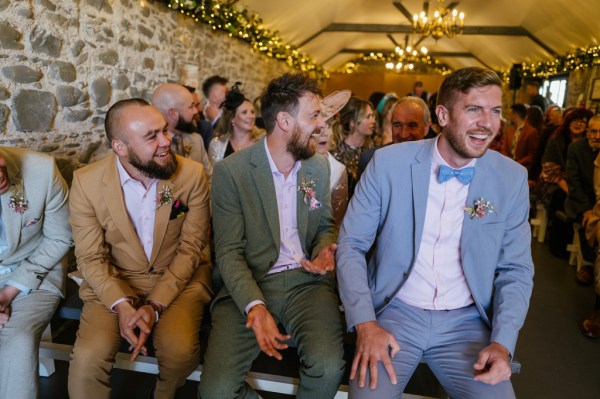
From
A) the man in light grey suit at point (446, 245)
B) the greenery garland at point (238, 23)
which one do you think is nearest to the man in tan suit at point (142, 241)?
the man in light grey suit at point (446, 245)

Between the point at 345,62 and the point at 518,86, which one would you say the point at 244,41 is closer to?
the point at 518,86

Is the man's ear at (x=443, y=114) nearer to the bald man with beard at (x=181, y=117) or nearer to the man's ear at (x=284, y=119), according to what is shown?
the man's ear at (x=284, y=119)

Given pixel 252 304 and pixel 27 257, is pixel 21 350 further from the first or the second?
pixel 252 304

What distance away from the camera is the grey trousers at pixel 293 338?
1.72 metres

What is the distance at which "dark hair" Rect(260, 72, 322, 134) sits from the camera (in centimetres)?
220

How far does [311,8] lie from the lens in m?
9.42

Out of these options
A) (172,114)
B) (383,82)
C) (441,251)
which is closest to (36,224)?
(172,114)

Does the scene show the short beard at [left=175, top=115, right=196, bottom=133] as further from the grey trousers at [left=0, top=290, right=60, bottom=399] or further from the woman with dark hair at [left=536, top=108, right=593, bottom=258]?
the woman with dark hair at [left=536, top=108, right=593, bottom=258]

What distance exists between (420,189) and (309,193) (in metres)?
0.59

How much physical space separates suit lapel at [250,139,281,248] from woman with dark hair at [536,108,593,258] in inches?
152

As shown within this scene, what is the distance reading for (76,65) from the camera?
11.4 feet

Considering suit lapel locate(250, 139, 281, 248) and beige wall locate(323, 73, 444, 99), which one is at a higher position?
beige wall locate(323, 73, 444, 99)

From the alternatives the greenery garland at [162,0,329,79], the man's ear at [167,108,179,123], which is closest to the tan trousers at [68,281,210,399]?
the man's ear at [167,108,179,123]

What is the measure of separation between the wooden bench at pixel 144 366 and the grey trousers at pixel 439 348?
0.22 metres
